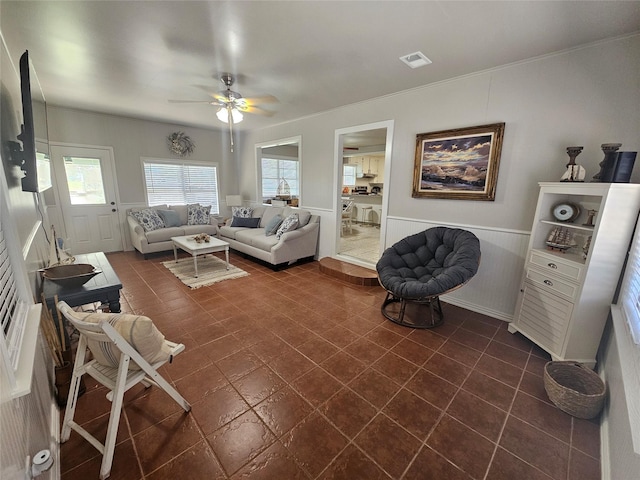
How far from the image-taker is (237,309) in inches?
118

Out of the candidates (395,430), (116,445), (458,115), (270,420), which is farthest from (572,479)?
(458,115)

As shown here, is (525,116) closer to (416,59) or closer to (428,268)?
(416,59)

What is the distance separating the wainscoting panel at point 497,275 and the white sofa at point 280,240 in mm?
2323

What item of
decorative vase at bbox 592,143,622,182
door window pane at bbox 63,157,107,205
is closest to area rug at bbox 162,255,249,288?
door window pane at bbox 63,157,107,205

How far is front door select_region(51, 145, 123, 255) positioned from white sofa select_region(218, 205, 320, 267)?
2.10m

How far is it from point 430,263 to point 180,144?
5555mm

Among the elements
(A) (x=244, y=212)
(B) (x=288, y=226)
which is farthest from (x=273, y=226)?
(A) (x=244, y=212)

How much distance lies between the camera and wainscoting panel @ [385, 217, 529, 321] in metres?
2.76

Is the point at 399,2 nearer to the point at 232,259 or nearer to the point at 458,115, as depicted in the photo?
the point at 458,115

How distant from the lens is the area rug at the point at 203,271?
12.4 feet

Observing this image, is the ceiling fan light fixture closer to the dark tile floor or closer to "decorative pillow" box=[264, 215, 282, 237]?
"decorative pillow" box=[264, 215, 282, 237]

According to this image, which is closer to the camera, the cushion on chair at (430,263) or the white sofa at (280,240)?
the cushion on chair at (430,263)

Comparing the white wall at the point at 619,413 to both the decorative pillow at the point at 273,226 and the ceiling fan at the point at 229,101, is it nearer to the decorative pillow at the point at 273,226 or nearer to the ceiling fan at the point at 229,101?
the ceiling fan at the point at 229,101

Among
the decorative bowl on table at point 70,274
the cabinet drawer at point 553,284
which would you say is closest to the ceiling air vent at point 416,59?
the cabinet drawer at point 553,284
